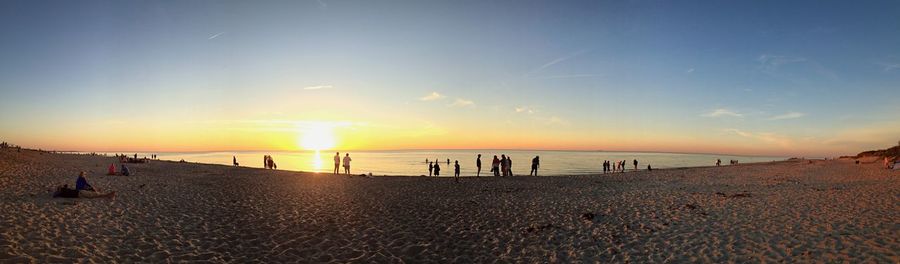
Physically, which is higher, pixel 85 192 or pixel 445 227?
pixel 85 192

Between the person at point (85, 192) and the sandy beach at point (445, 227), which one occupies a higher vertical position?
the person at point (85, 192)

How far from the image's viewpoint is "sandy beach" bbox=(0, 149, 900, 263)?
32.7ft

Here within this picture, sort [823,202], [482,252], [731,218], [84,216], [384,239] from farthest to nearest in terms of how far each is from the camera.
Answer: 1. [823,202]
2. [731,218]
3. [84,216]
4. [384,239]
5. [482,252]

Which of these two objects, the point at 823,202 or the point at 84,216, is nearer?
the point at 84,216

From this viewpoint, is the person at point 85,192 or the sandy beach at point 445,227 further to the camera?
the person at point 85,192

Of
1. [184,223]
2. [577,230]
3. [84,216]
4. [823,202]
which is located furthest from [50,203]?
[823,202]

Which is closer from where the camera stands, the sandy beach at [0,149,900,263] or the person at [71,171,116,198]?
the sandy beach at [0,149,900,263]

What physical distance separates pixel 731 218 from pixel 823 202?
6.29 meters

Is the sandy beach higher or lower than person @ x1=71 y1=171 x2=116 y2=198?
lower

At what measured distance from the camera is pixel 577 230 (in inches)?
507

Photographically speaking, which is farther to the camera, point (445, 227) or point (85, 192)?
point (85, 192)

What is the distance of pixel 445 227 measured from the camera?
44.2 ft

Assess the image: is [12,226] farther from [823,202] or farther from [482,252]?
[823,202]

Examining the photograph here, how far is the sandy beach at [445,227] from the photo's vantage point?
997cm
